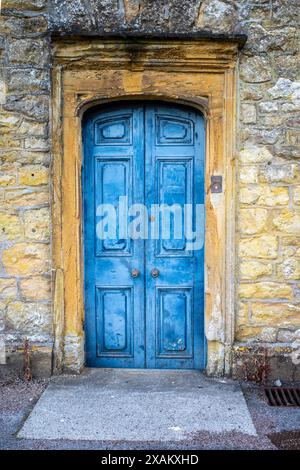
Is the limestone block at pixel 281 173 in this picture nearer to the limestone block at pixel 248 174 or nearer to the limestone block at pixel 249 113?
the limestone block at pixel 248 174

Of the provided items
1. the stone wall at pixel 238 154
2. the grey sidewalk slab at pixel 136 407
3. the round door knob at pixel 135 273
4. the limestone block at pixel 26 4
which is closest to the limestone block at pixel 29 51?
the stone wall at pixel 238 154

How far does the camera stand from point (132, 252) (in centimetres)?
474

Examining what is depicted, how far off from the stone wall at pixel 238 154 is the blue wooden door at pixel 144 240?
1.34ft

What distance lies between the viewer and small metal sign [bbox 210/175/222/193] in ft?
14.7

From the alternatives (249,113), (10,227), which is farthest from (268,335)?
(10,227)

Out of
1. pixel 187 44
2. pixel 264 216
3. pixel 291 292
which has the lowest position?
pixel 291 292

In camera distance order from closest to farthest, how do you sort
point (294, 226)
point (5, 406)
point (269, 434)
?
point (269, 434), point (5, 406), point (294, 226)

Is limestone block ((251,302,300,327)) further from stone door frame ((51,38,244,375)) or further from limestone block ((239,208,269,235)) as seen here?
limestone block ((239,208,269,235))

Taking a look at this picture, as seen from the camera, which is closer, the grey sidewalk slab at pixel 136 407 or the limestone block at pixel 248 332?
the grey sidewalk slab at pixel 136 407

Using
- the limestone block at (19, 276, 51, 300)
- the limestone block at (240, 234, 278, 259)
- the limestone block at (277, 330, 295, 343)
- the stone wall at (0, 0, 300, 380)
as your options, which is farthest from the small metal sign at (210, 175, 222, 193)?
the limestone block at (19, 276, 51, 300)

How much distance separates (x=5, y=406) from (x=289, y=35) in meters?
3.79

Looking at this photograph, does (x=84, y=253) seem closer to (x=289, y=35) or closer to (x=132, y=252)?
(x=132, y=252)

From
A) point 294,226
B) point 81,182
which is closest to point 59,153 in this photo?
point 81,182

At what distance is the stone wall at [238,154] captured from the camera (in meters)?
4.36
